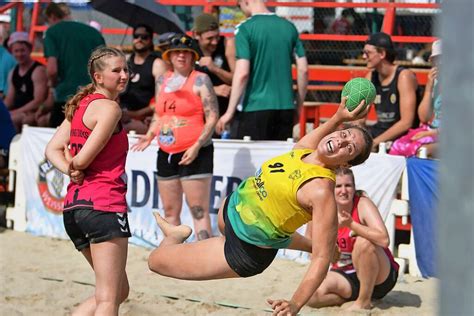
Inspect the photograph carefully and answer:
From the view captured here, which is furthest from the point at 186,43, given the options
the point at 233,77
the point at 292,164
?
the point at 292,164

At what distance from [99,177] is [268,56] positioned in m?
3.50

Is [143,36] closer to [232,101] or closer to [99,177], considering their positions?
[232,101]

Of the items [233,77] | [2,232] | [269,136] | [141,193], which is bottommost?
[2,232]

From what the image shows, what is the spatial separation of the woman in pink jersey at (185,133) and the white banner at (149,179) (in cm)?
53

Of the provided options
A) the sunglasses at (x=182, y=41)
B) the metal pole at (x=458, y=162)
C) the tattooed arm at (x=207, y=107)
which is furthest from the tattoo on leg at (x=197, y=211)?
the metal pole at (x=458, y=162)

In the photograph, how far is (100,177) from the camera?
11.7 ft

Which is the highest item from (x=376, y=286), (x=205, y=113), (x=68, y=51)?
(x=68, y=51)

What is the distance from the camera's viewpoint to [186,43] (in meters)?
6.04

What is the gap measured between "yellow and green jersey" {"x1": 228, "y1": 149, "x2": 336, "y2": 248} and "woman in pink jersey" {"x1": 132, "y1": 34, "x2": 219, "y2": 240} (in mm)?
2414

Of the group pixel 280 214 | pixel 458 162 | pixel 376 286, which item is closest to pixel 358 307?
pixel 376 286

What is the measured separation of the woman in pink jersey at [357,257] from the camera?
16.6 feet

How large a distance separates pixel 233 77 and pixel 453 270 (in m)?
6.25

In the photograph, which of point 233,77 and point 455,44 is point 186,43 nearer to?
point 233,77

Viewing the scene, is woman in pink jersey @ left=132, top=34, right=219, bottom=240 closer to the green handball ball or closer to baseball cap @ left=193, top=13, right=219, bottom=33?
baseball cap @ left=193, top=13, right=219, bottom=33
